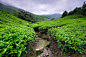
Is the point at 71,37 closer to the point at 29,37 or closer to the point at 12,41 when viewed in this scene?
the point at 29,37

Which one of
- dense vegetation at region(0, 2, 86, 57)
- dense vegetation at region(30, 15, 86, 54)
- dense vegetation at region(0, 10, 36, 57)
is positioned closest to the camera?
dense vegetation at region(0, 10, 36, 57)

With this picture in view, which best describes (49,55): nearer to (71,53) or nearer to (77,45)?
(71,53)

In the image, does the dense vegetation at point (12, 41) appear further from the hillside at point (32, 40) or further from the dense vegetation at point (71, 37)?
the dense vegetation at point (71, 37)

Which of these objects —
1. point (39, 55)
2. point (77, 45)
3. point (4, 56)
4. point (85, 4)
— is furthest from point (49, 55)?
point (85, 4)

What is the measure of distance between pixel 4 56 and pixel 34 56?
3168 millimetres

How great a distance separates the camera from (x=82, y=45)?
2.45m

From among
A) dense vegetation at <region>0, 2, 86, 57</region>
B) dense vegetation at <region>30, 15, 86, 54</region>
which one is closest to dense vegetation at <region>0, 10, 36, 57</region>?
dense vegetation at <region>0, 2, 86, 57</region>

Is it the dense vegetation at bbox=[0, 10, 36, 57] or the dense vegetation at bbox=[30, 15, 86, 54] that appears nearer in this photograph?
the dense vegetation at bbox=[0, 10, 36, 57]

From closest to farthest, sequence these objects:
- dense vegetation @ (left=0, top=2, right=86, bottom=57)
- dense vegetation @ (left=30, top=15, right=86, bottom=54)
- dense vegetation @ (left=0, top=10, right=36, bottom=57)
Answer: dense vegetation @ (left=0, top=10, right=36, bottom=57), dense vegetation @ (left=0, top=2, right=86, bottom=57), dense vegetation @ (left=30, top=15, right=86, bottom=54)

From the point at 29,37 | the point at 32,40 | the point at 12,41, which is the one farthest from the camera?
the point at 32,40

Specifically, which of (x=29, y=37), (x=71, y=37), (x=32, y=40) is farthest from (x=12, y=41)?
(x=71, y=37)

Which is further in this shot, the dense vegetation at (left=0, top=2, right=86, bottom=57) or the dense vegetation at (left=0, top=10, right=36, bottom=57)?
the dense vegetation at (left=0, top=2, right=86, bottom=57)

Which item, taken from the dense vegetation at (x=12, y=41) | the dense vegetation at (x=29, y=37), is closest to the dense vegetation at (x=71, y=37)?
the dense vegetation at (x=29, y=37)

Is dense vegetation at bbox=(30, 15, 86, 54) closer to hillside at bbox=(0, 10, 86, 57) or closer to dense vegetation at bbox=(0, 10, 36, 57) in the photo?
hillside at bbox=(0, 10, 86, 57)
